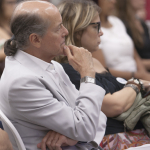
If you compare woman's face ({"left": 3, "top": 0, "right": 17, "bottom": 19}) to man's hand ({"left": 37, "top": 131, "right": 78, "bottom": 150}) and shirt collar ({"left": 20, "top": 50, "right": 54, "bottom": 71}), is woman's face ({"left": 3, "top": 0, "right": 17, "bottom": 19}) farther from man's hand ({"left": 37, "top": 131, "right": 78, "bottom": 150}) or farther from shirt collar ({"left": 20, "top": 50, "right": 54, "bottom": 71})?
man's hand ({"left": 37, "top": 131, "right": 78, "bottom": 150})

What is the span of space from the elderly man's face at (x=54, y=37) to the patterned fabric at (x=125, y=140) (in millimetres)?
686

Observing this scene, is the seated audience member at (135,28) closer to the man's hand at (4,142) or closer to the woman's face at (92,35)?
the woman's face at (92,35)

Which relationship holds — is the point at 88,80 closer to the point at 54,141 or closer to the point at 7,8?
the point at 54,141

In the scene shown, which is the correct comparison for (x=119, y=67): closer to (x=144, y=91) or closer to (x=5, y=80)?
(x=144, y=91)

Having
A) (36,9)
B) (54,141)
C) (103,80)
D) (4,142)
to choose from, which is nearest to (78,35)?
(103,80)

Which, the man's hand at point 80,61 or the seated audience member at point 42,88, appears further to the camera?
the man's hand at point 80,61

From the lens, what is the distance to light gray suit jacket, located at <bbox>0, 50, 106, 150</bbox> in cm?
117

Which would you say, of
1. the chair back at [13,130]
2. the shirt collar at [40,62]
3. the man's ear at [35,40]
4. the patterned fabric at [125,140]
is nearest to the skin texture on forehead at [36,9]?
the man's ear at [35,40]

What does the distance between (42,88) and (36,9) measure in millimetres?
412

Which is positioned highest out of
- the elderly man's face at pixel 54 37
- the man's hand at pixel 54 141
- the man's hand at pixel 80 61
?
the elderly man's face at pixel 54 37

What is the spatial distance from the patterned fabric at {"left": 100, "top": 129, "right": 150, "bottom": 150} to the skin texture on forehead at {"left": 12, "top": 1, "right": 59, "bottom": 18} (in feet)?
2.89

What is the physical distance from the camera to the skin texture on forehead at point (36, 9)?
50.9 inches

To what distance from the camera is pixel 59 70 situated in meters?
1.61

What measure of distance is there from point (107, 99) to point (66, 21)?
0.66m
